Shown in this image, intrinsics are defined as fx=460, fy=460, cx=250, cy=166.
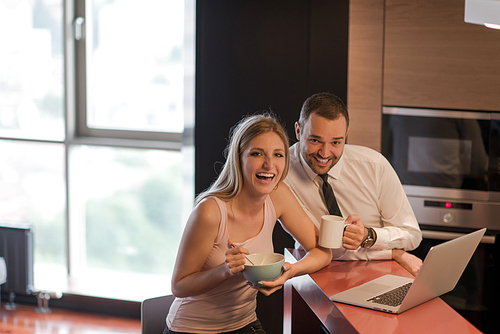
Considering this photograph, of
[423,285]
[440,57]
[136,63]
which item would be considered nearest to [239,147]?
[423,285]

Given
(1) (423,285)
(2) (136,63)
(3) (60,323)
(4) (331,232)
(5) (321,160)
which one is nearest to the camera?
(1) (423,285)

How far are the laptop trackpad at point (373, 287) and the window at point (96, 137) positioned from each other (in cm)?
213

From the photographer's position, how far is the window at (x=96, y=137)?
344 centimetres

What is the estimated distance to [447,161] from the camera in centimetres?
252

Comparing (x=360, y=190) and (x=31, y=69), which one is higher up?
(x=31, y=69)

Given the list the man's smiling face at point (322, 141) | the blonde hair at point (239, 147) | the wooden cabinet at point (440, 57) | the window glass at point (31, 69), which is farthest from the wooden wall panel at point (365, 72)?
the window glass at point (31, 69)

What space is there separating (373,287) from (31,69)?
3.12 meters

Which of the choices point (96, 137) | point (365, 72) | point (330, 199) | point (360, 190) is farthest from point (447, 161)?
point (96, 137)

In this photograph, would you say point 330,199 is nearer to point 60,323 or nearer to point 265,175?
point 265,175

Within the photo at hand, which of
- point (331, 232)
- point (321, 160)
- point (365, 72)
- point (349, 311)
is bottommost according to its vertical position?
point (349, 311)

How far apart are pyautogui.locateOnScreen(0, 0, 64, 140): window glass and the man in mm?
2303

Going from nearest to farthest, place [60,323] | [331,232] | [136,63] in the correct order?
[331,232], [60,323], [136,63]

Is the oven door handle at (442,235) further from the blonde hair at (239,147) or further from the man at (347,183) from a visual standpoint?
the blonde hair at (239,147)

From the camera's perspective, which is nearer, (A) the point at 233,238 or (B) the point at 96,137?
(A) the point at 233,238
